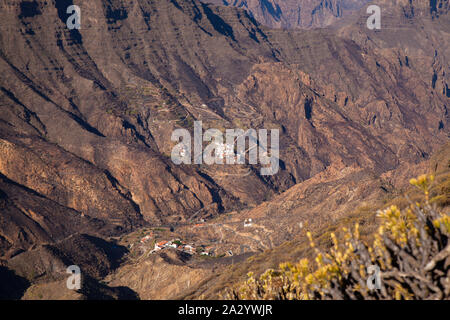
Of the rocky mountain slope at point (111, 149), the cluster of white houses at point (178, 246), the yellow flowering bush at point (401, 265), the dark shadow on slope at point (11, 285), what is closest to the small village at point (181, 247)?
the cluster of white houses at point (178, 246)

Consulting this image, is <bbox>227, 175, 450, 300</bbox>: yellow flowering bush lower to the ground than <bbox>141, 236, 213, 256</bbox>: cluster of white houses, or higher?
higher

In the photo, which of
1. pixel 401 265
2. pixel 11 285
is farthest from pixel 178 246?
pixel 401 265

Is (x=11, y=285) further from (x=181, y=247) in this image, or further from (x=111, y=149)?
(x=111, y=149)

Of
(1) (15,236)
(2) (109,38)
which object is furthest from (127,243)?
(2) (109,38)

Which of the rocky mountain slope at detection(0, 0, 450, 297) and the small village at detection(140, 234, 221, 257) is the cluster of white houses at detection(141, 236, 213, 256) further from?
the rocky mountain slope at detection(0, 0, 450, 297)

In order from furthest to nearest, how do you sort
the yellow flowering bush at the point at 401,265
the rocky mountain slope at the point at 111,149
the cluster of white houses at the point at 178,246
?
1. the rocky mountain slope at the point at 111,149
2. the cluster of white houses at the point at 178,246
3. the yellow flowering bush at the point at 401,265

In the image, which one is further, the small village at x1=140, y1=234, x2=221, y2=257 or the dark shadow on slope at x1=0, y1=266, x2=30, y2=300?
the small village at x1=140, y1=234, x2=221, y2=257

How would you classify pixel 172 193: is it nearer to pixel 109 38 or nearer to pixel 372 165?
pixel 372 165

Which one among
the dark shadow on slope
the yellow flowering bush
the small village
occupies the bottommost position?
the dark shadow on slope

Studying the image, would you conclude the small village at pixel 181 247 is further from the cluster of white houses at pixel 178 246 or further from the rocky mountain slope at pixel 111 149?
the rocky mountain slope at pixel 111 149

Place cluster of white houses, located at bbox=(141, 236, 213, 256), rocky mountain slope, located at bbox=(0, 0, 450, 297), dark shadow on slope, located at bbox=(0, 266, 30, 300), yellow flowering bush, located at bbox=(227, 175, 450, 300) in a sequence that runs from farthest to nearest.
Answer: rocky mountain slope, located at bbox=(0, 0, 450, 297) → cluster of white houses, located at bbox=(141, 236, 213, 256) → dark shadow on slope, located at bbox=(0, 266, 30, 300) → yellow flowering bush, located at bbox=(227, 175, 450, 300)

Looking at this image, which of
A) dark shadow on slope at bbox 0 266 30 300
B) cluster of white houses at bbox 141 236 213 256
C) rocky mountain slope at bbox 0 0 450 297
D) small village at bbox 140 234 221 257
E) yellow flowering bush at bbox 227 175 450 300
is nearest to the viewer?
yellow flowering bush at bbox 227 175 450 300

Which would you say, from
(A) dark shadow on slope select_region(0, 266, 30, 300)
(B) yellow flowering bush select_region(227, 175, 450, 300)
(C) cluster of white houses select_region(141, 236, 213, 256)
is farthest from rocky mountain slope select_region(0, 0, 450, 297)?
(B) yellow flowering bush select_region(227, 175, 450, 300)
